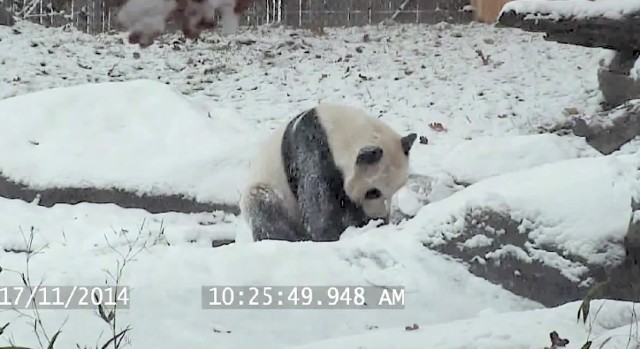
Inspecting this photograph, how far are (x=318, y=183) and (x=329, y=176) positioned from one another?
7 centimetres

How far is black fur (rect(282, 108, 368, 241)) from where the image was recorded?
4922 mm

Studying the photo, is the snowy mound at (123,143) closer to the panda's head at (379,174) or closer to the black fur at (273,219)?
the black fur at (273,219)

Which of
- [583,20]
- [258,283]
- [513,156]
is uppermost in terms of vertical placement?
[583,20]

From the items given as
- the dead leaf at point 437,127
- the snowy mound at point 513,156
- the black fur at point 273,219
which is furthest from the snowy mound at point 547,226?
the dead leaf at point 437,127

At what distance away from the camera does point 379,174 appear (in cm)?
491

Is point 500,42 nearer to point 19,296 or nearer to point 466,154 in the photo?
point 466,154

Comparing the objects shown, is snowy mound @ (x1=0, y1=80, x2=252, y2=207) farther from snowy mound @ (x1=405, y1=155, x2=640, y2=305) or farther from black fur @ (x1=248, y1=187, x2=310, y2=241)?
snowy mound @ (x1=405, y1=155, x2=640, y2=305)

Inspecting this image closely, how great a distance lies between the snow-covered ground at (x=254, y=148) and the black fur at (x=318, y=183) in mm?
123

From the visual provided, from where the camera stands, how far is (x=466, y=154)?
654 centimetres

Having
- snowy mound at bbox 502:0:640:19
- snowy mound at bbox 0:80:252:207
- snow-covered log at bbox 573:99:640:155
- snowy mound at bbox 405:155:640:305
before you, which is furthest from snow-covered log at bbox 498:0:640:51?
snowy mound at bbox 0:80:252:207

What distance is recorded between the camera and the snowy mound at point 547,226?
12.5 feet

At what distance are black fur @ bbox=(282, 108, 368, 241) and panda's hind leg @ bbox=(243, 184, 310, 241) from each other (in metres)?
0.14

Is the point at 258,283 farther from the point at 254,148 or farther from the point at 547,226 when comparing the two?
the point at 254,148
